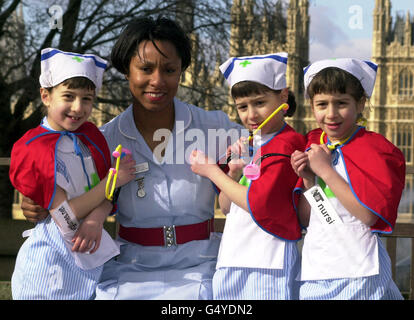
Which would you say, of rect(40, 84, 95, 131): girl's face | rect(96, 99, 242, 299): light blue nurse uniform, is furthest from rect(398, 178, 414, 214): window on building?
rect(40, 84, 95, 131): girl's face

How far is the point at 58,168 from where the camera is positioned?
2104 mm

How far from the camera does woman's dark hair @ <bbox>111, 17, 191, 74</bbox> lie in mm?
2254

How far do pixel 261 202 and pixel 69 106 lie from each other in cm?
75

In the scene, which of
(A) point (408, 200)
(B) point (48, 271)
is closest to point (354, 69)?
(B) point (48, 271)

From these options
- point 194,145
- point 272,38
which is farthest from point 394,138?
point 194,145

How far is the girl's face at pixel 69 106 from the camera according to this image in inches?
82.4

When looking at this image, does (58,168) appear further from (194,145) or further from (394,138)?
(394,138)

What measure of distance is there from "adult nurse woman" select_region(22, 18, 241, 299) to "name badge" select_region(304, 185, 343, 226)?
51 centimetres

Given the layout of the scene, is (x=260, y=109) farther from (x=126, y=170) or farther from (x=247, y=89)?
(x=126, y=170)

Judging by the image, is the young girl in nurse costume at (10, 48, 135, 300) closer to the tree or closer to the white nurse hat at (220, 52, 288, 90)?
the white nurse hat at (220, 52, 288, 90)

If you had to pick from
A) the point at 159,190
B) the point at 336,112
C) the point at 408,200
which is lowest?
the point at 408,200

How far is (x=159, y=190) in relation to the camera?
2.29 m

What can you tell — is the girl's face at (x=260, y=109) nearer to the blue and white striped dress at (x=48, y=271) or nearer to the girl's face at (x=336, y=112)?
the girl's face at (x=336, y=112)
